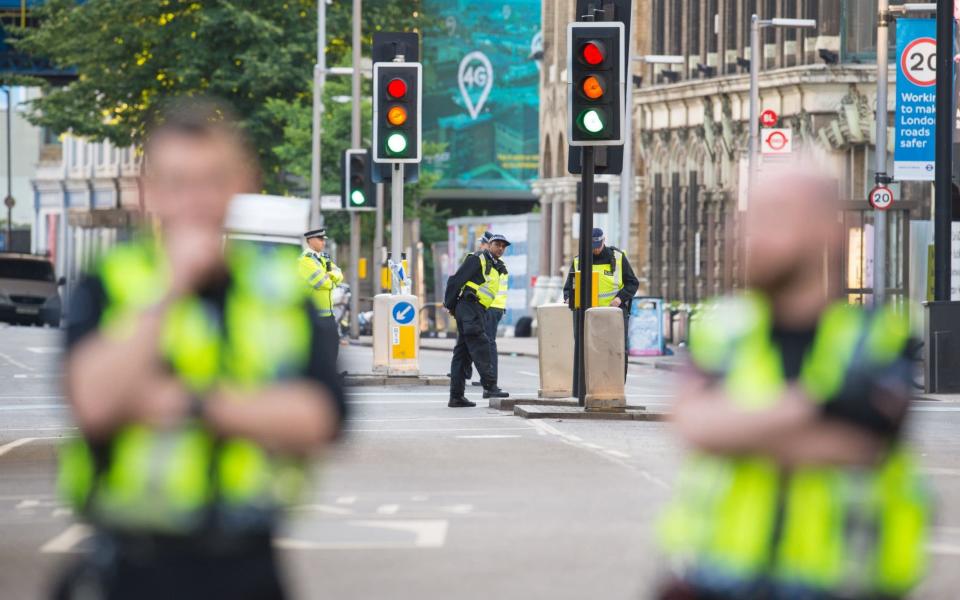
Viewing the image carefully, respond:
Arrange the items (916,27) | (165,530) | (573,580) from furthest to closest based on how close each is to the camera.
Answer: (916,27), (573,580), (165,530)

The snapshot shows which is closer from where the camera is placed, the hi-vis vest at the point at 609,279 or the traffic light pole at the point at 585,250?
the traffic light pole at the point at 585,250

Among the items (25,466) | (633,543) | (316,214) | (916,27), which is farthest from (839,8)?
(633,543)

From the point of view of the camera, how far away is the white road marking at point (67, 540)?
1164 cm

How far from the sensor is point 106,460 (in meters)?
5.03

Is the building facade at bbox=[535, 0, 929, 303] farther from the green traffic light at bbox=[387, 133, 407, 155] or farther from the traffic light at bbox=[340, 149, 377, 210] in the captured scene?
the green traffic light at bbox=[387, 133, 407, 155]

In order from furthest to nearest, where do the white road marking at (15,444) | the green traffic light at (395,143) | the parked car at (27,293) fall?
the parked car at (27,293) < the green traffic light at (395,143) < the white road marking at (15,444)

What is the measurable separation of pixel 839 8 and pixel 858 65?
1223 millimetres

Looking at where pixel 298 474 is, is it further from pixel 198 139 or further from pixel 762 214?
pixel 762 214

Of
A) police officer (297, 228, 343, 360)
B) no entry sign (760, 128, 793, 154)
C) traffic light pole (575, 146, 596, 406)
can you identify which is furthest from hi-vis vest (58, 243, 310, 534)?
no entry sign (760, 128, 793, 154)

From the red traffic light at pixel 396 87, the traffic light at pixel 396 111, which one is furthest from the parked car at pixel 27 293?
the red traffic light at pixel 396 87

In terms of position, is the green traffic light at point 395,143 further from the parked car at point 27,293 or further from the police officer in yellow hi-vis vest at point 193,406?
the parked car at point 27,293

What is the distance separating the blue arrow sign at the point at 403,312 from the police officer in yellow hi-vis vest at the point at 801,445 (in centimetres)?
2387

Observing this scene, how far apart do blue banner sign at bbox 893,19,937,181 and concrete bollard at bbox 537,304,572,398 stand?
9.23 meters

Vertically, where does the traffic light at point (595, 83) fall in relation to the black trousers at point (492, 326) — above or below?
above
